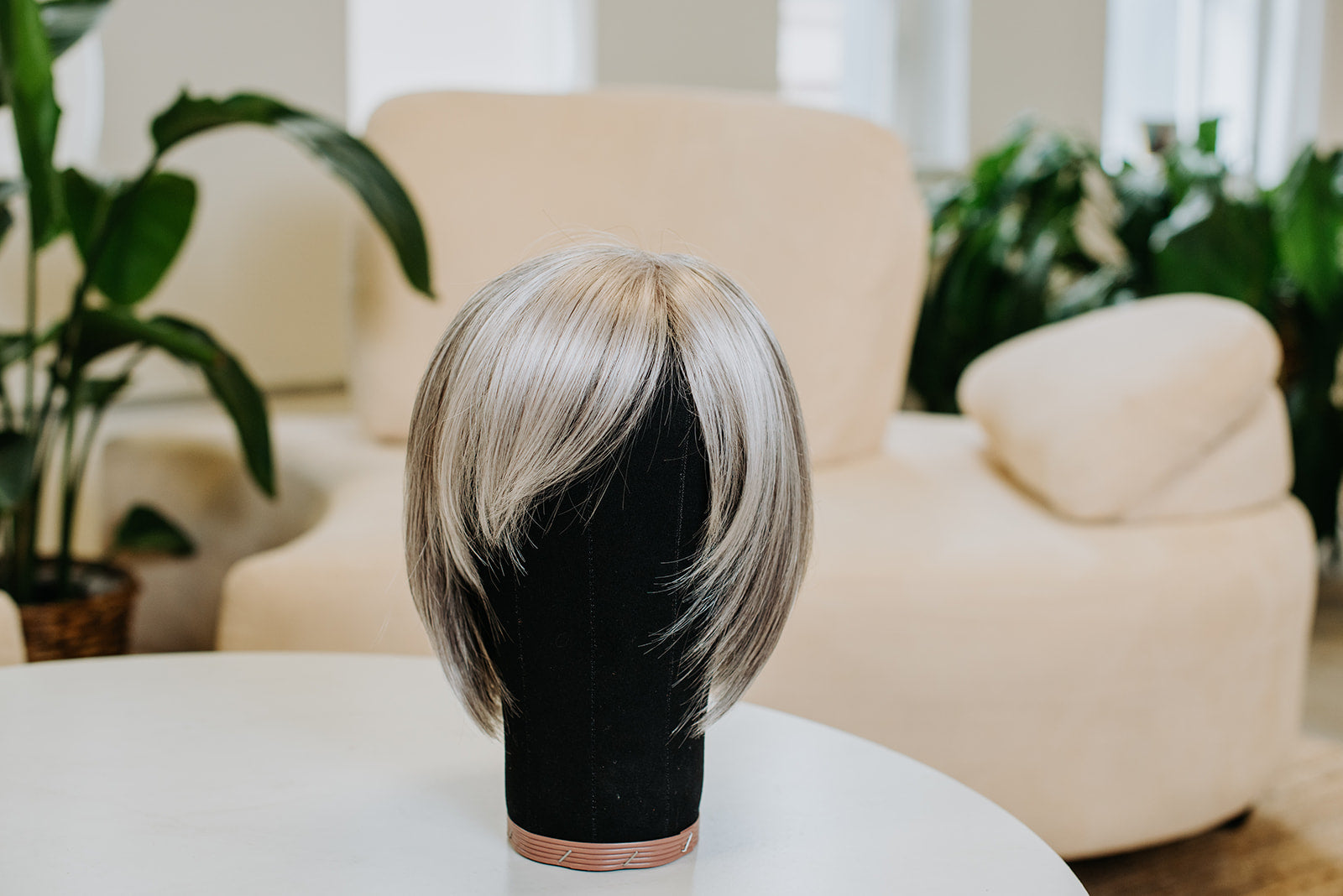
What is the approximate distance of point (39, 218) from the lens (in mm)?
1074

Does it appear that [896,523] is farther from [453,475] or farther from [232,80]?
[232,80]

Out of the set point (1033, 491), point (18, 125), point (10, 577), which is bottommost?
point (10, 577)

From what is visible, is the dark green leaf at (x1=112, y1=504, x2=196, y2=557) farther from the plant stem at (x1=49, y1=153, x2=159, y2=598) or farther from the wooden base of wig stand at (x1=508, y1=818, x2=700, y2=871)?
the wooden base of wig stand at (x1=508, y1=818, x2=700, y2=871)

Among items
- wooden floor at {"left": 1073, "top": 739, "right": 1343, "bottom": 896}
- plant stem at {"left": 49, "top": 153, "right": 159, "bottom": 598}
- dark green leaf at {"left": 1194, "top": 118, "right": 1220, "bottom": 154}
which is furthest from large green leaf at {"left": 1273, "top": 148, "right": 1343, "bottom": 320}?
plant stem at {"left": 49, "top": 153, "right": 159, "bottom": 598}

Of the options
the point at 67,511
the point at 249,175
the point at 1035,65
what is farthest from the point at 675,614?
the point at 1035,65

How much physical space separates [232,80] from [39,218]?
0.93m

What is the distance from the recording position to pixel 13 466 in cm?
110

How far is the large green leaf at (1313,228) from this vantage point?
79.5 inches

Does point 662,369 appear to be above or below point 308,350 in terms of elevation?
above

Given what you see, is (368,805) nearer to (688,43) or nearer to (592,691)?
(592,691)

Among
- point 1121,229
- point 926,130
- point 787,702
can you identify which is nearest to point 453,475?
point 787,702

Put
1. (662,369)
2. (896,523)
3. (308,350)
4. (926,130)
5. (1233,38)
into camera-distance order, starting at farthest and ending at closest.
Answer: (1233,38) < (926,130) < (308,350) < (896,523) < (662,369)

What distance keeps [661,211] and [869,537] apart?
0.60 metres

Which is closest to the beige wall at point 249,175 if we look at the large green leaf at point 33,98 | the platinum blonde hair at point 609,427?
the large green leaf at point 33,98
